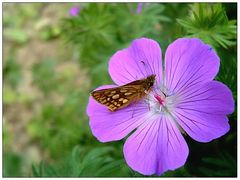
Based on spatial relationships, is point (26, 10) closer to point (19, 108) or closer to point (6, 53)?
point (6, 53)

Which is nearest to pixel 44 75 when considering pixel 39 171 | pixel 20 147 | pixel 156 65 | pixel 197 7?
pixel 20 147

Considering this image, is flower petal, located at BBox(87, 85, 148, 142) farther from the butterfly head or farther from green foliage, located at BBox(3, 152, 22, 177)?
green foliage, located at BBox(3, 152, 22, 177)

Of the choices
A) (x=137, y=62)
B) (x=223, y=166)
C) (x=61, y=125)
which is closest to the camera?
(x=137, y=62)

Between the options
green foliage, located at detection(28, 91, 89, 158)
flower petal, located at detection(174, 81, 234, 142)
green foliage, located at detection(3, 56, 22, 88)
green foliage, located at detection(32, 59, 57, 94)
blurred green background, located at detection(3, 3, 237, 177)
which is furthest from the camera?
green foliage, located at detection(3, 56, 22, 88)

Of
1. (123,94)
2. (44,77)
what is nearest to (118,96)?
(123,94)

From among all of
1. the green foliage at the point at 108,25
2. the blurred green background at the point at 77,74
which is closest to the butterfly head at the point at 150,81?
the blurred green background at the point at 77,74

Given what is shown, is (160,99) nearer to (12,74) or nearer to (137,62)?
(137,62)

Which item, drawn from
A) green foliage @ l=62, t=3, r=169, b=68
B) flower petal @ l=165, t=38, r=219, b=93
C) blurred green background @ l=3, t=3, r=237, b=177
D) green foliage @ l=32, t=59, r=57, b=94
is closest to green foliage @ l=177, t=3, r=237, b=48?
blurred green background @ l=3, t=3, r=237, b=177
